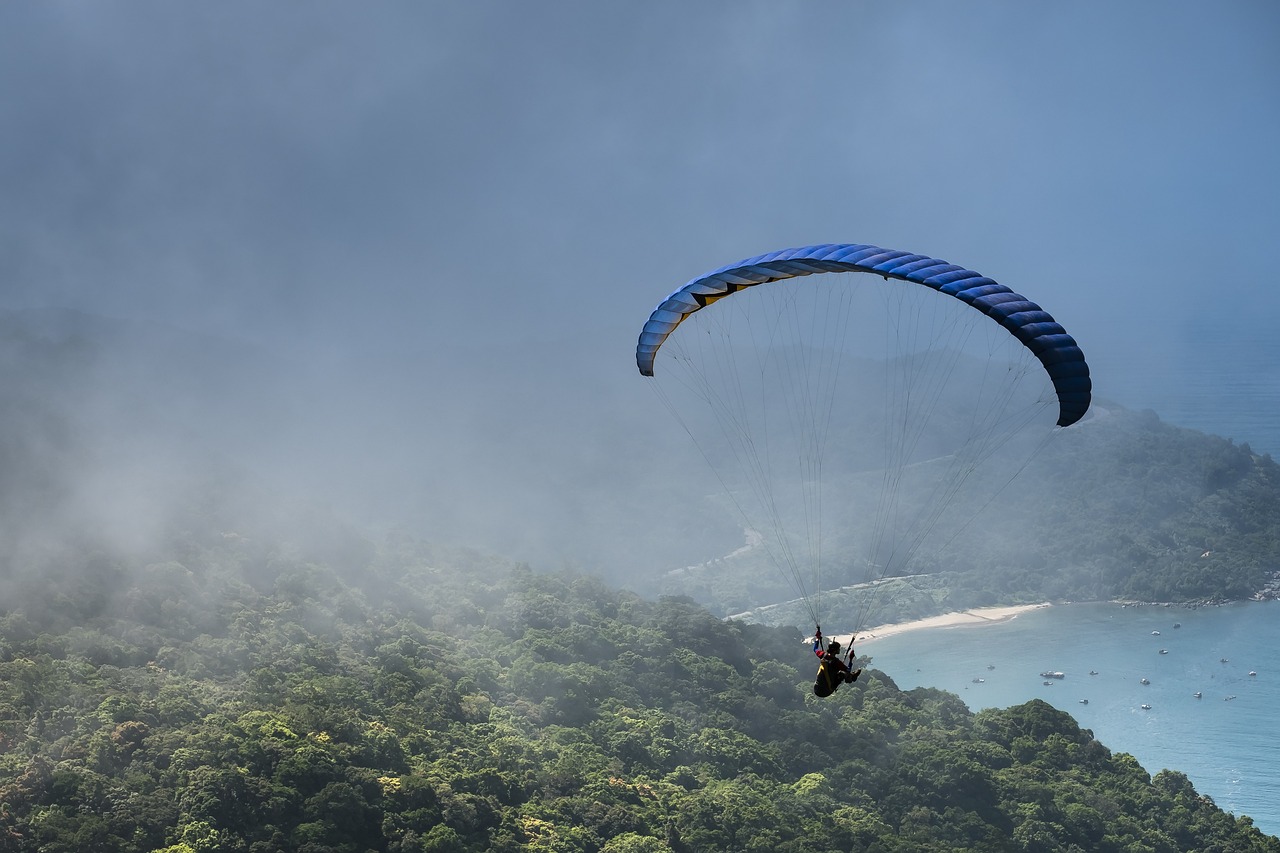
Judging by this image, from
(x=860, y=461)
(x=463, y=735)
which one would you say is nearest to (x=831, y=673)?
(x=463, y=735)

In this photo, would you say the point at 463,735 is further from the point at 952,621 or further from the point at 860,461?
the point at 860,461

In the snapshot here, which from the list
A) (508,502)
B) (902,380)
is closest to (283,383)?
(508,502)

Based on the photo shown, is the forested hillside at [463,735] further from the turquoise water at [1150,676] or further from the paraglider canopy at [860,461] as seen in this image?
the turquoise water at [1150,676]

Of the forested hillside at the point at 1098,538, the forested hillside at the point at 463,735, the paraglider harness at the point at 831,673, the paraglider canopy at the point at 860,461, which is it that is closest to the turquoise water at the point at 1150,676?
the forested hillside at the point at 1098,538

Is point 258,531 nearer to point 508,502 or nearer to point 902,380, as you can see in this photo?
point 508,502

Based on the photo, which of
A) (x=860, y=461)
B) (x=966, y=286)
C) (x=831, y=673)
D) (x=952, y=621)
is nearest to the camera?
(x=966, y=286)

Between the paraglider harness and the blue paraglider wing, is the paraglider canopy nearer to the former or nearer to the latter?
the blue paraglider wing

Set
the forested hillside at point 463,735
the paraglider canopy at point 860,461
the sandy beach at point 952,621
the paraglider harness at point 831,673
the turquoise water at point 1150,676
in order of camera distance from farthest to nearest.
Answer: the paraglider canopy at point 860,461 < the sandy beach at point 952,621 < the turquoise water at point 1150,676 < the forested hillside at point 463,735 < the paraglider harness at point 831,673
